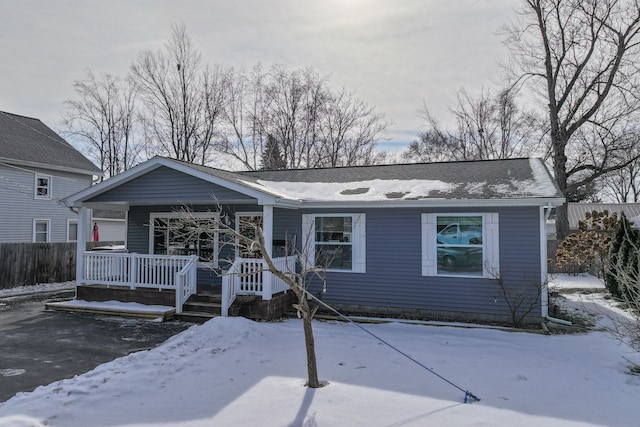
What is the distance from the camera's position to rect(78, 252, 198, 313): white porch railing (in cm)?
958

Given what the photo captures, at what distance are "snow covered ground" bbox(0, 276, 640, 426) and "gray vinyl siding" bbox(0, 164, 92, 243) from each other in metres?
13.2

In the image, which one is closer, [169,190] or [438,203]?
[438,203]

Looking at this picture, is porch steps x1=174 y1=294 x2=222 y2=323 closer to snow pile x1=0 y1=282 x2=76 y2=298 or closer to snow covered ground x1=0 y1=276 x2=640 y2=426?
snow covered ground x1=0 y1=276 x2=640 y2=426

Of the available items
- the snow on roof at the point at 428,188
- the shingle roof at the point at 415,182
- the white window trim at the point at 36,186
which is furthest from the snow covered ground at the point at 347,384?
the white window trim at the point at 36,186

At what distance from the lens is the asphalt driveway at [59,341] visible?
5.62 metres

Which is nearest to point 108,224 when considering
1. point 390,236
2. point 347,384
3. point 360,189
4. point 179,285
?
point 179,285

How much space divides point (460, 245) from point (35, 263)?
14141 mm

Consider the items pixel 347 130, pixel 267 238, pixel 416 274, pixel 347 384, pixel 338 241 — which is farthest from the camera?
pixel 347 130

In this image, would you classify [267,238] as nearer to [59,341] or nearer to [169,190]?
[169,190]

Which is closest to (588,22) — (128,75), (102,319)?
(102,319)

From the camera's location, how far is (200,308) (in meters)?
9.39

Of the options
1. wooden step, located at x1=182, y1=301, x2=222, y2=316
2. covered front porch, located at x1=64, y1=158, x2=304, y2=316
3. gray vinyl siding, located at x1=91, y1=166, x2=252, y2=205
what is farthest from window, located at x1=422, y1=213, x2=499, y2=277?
wooden step, located at x1=182, y1=301, x2=222, y2=316

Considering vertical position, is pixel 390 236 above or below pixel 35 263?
above

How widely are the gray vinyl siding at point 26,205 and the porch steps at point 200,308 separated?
9734 mm
